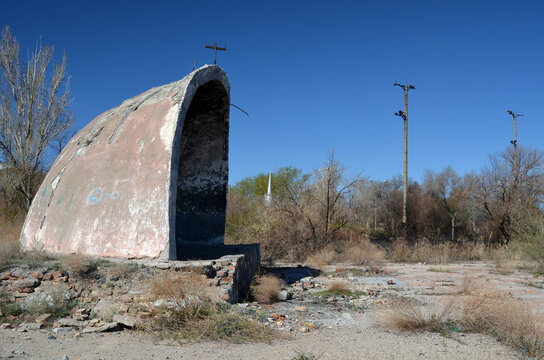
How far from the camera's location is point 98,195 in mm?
7508

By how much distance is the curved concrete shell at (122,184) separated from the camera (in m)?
6.95

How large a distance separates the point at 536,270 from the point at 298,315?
833 centimetres

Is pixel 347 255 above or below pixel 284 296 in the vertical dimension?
above

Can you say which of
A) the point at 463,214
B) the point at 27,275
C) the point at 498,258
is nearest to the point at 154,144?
the point at 27,275

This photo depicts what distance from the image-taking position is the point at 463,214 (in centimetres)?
3159

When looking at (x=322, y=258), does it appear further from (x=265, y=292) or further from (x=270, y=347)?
(x=270, y=347)

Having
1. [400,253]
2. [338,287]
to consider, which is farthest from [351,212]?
[338,287]

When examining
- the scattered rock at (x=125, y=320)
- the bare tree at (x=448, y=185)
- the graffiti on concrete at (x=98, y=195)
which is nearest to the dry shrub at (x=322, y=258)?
the graffiti on concrete at (x=98, y=195)

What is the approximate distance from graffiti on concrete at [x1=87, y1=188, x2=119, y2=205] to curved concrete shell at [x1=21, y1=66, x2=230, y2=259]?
2cm

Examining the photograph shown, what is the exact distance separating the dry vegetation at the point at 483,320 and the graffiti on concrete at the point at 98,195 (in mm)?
4634

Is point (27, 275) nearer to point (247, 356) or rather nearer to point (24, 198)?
point (247, 356)

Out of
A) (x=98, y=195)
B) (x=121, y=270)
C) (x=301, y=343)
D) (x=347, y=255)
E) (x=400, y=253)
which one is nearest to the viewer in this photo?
(x=301, y=343)

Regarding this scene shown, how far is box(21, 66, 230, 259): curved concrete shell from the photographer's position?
6949mm

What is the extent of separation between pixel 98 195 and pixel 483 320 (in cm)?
624
